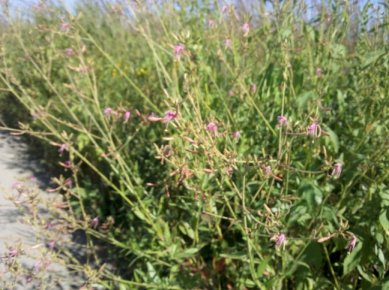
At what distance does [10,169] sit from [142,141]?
177cm

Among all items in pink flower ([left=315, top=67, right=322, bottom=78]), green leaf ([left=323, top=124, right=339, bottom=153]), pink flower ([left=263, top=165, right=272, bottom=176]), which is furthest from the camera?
pink flower ([left=315, top=67, right=322, bottom=78])

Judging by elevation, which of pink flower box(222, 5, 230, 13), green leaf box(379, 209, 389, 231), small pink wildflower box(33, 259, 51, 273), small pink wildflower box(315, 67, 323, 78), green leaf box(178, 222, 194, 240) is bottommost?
green leaf box(178, 222, 194, 240)

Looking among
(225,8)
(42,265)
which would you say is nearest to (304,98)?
(225,8)

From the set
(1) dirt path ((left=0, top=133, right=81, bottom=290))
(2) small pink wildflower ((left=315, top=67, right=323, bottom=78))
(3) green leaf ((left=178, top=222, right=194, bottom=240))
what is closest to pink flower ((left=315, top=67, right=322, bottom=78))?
(2) small pink wildflower ((left=315, top=67, right=323, bottom=78))

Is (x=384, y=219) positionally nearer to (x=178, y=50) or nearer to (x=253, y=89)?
(x=178, y=50)

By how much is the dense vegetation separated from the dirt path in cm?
A: 23

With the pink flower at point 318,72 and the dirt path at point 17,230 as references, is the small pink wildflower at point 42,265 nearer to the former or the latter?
the dirt path at point 17,230

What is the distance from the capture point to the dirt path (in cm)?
223

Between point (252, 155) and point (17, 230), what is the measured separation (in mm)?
1592

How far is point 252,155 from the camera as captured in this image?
2.09m

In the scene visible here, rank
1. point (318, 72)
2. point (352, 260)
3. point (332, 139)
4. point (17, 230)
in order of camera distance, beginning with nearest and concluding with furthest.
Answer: point (352, 260) → point (332, 139) → point (318, 72) → point (17, 230)

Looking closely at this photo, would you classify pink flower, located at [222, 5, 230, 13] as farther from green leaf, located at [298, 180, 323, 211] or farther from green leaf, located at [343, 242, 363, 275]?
green leaf, located at [343, 242, 363, 275]

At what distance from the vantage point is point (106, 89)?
4047 millimetres

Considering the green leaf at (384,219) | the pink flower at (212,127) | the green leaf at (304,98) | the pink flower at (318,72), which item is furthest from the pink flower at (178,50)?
the green leaf at (384,219)
